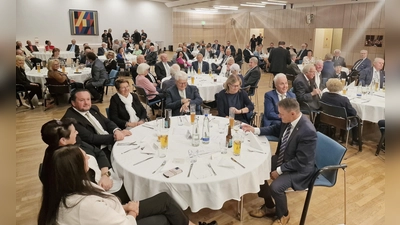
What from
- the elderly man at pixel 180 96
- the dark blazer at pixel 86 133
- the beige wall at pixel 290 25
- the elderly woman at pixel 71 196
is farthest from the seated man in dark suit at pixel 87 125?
the beige wall at pixel 290 25

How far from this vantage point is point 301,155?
2730 millimetres

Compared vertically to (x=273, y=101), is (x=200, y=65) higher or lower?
higher

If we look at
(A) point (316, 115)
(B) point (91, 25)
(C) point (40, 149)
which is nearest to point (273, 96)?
(A) point (316, 115)

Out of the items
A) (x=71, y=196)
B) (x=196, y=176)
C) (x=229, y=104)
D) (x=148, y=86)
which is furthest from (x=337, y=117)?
(x=71, y=196)

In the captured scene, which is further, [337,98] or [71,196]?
[337,98]

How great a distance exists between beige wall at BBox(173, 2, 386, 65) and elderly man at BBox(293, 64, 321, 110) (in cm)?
710

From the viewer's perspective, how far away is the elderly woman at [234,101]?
4230mm

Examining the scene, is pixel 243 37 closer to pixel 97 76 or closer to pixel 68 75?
pixel 97 76

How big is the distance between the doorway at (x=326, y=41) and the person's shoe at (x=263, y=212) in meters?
16.8

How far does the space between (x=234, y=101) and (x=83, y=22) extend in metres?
17.0

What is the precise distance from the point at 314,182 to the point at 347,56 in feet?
50.9

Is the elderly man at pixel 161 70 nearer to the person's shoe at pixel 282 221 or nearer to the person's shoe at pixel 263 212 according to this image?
the person's shoe at pixel 263 212

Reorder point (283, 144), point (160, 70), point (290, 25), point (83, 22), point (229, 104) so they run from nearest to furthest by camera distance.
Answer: point (283, 144)
point (229, 104)
point (160, 70)
point (83, 22)
point (290, 25)

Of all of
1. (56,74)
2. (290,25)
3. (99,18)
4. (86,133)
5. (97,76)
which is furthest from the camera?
(99,18)
